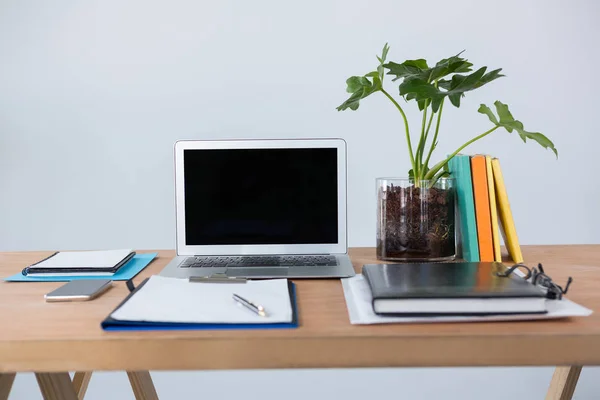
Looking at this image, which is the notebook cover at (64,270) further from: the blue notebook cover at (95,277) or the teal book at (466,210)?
the teal book at (466,210)

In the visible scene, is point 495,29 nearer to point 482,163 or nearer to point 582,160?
point 582,160

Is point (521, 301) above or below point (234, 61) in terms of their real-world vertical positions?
below

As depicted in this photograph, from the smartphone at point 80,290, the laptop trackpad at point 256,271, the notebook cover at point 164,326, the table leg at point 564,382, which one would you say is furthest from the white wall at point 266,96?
the notebook cover at point 164,326

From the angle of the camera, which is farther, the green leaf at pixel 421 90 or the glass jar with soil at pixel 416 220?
the glass jar with soil at pixel 416 220

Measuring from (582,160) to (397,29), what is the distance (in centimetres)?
84

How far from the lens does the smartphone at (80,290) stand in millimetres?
946

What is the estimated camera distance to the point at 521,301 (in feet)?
2.68

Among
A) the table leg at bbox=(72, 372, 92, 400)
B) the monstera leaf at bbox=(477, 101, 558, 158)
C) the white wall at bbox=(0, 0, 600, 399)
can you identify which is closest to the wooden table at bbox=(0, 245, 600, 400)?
the monstera leaf at bbox=(477, 101, 558, 158)

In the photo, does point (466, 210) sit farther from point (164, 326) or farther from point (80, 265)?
point (80, 265)

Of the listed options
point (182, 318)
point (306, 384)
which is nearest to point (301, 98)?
point (306, 384)

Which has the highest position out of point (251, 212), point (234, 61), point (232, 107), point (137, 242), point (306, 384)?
point (234, 61)

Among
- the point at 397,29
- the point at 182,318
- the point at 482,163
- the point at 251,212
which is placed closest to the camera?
the point at 182,318

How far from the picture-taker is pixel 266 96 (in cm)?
217

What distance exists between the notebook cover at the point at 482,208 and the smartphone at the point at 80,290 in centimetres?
71
